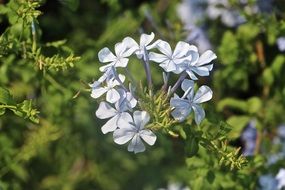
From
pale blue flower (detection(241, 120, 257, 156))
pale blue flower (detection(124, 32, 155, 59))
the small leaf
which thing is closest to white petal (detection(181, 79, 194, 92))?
pale blue flower (detection(124, 32, 155, 59))

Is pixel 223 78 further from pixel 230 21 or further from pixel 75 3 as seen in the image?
pixel 75 3

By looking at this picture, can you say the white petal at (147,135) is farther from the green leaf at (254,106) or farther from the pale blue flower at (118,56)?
the green leaf at (254,106)

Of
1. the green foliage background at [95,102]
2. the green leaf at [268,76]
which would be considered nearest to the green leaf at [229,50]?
the green foliage background at [95,102]

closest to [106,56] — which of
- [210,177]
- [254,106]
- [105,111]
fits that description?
[105,111]

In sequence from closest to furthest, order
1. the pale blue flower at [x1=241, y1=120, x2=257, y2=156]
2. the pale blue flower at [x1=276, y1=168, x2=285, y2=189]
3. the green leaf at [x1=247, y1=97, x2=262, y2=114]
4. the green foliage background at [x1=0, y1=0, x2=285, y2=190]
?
the green foliage background at [x1=0, y1=0, x2=285, y2=190] < the pale blue flower at [x1=276, y1=168, x2=285, y2=189] < the green leaf at [x1=247, y1=97, x2=262, y2=114] < the pale blue flower at [x1=241, y1=120, x2=257, y2=156]

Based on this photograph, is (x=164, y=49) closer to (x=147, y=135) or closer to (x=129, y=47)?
(x=129, y=47)

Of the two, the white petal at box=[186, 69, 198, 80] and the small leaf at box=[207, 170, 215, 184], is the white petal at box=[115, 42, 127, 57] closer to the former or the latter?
the white petal at box=[186, 69, 198, 80]
